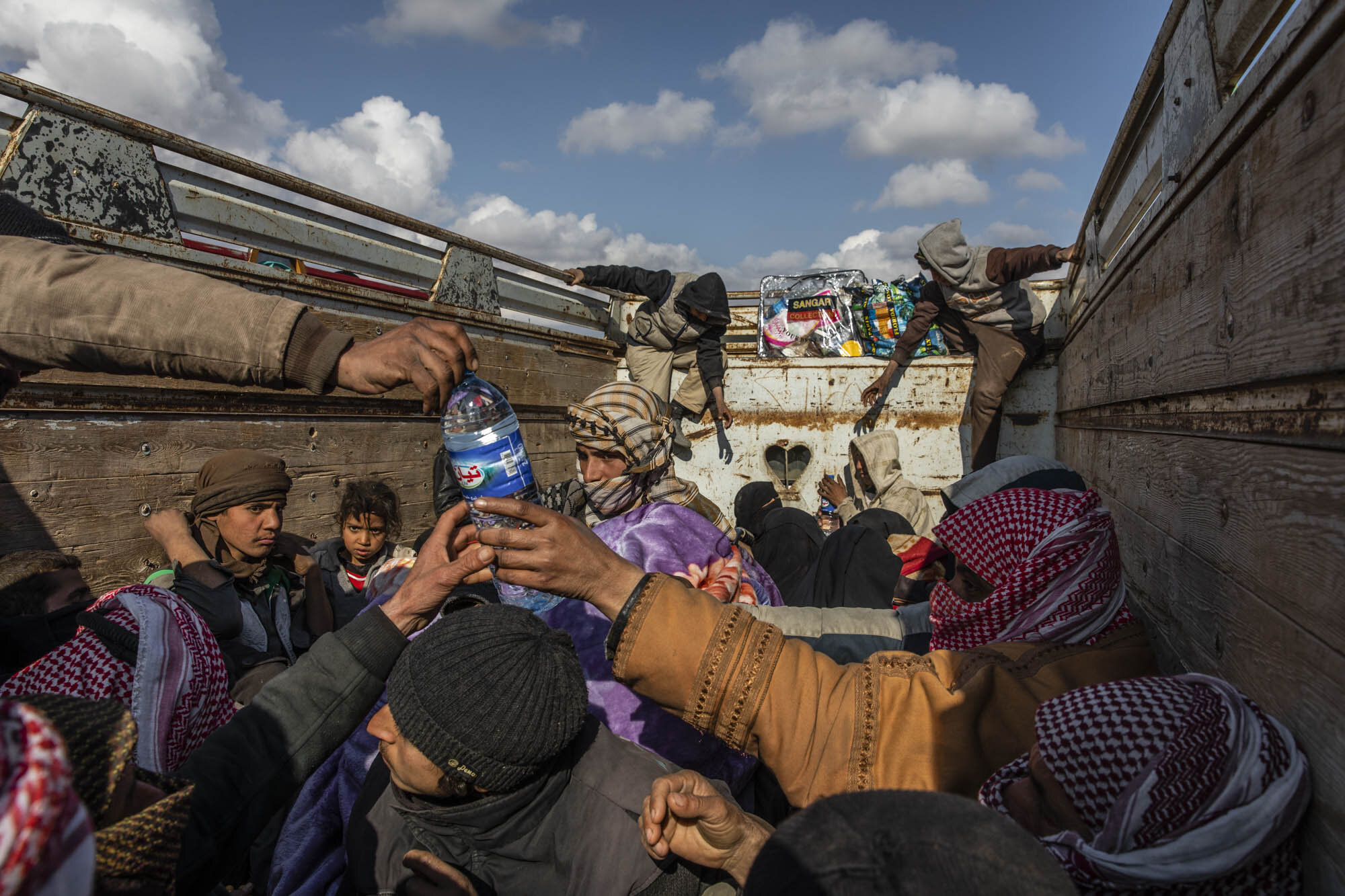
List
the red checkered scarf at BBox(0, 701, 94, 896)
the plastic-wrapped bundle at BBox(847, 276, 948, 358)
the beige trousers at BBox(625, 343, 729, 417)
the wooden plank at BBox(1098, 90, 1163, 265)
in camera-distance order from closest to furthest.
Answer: the red checkered scarf at BBox(0, 701, 94, 896) < the wooden plank at BBox(1098, 90, 1163, 265) < the plastic-wrapped bundle at BBox(847, 276, 948, 358) < the beige trousers at BBox(625, 343, 729, 417)

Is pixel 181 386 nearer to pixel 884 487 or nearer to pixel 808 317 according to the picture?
pixel 884 487

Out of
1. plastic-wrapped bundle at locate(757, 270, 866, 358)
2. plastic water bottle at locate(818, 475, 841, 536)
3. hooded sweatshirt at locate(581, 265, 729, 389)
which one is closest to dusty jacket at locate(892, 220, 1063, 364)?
plastic-wrapped bundle at locate(757, 270, 866, 358)

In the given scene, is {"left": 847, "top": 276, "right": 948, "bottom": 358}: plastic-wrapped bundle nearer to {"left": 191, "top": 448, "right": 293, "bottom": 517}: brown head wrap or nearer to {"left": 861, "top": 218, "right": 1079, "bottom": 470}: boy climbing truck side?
{"left": 861, "top": 218, "right": 1079, "bottom": 470}: boy climbing truck side

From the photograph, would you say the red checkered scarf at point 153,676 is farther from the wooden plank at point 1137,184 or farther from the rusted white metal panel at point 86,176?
the wooden plank at point 1137,184

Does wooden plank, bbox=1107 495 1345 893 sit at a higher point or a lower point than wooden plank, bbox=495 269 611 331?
lower

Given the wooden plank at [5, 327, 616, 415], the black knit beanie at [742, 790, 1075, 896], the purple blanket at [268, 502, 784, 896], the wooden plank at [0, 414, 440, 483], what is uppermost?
the wooden plank at [5, 327, 616, 415]

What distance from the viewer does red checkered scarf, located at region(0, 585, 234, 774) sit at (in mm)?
1496

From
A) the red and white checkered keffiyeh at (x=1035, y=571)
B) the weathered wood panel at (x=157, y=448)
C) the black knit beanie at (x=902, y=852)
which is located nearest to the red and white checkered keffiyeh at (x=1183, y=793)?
the black knit beanie at (x=902, y=852)

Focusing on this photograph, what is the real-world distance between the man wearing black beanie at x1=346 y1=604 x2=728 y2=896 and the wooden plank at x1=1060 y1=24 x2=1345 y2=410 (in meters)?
1.51

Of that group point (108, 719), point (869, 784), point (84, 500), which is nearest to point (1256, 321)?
point (869, 784)

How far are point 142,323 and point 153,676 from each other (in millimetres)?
→ 916

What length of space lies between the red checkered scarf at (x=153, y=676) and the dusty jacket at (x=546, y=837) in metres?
0.57

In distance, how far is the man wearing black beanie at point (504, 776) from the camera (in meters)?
1.40

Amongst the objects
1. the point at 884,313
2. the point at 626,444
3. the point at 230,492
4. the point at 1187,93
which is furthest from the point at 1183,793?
the point at 884,313
